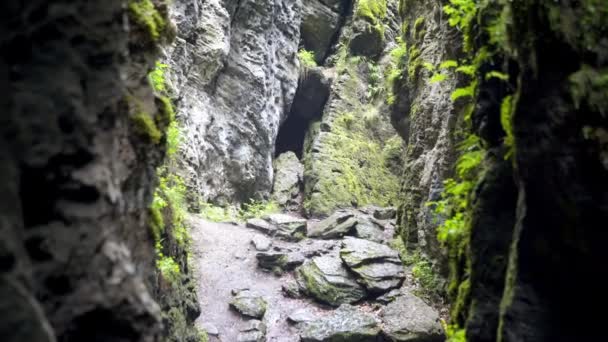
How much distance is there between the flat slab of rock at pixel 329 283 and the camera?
41.2 ft

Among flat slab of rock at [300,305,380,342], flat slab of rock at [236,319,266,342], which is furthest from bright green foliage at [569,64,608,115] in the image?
flat slab of rock at [236,319,266,342]

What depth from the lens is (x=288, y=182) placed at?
22.3 m

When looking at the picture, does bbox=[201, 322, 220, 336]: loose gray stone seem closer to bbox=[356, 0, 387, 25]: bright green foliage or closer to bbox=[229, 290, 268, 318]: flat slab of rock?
bbox=[229, 290, 268, 318]: flat slab of rock

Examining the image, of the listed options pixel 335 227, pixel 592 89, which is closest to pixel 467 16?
pixel 592 89

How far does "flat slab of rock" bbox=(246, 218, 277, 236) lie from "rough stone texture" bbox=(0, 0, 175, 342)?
1314 cm

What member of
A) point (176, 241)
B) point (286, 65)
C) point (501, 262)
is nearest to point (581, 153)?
point (501, 262)

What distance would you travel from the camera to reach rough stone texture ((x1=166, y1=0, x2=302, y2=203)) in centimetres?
1592

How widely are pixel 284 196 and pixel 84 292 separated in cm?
1873

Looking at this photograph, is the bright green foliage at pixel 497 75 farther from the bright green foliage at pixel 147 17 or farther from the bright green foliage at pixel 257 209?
the bright green foliage at pixel 257 209

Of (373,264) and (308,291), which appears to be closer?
(308,291)

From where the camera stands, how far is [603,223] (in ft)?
11.8

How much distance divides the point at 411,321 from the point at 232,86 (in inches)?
521

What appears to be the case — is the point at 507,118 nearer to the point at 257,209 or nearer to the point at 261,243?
the point at 261,243

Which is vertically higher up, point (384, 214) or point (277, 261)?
point (384, 214)
